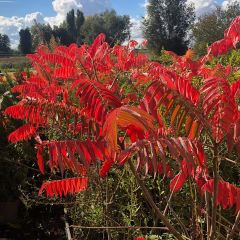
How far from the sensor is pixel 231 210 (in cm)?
365

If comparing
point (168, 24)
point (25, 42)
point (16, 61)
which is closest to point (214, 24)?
point (168, 24)

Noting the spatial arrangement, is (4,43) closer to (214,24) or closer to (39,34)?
(214,24)

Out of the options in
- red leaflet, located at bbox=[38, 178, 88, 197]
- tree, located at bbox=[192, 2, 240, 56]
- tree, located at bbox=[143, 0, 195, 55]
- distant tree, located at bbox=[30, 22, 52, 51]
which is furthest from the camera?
tree, located at bbox=[143, 0, 195, 55]

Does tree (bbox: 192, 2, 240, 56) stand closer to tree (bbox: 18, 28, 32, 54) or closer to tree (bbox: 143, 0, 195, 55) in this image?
tree (bbox: 143, 0, 195, 55)

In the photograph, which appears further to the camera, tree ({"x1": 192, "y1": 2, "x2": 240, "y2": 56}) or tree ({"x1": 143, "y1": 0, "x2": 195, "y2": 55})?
tree ({"x1": 143, "y1": 0, "x2": 195, "y2": 55})

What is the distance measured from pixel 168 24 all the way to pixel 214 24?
1395 cm

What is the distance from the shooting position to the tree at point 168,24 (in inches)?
2675

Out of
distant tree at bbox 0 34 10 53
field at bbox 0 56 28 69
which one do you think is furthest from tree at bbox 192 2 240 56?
distant tree at bbox 0 34 10 53

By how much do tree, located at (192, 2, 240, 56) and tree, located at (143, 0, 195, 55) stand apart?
672 centimetres

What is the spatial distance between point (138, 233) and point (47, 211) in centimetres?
204

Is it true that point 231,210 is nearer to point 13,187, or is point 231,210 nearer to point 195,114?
point 195,114

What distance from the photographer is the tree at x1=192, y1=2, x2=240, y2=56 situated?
189ft

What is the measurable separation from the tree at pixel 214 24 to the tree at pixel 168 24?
22.0 ft

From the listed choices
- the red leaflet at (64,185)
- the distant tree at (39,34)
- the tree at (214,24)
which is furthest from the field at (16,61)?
the tree at (214,24)
